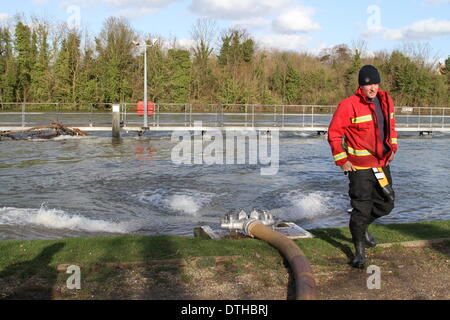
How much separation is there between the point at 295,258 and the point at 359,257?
2.47ft

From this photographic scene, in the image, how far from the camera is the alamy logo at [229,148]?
65.7 feet

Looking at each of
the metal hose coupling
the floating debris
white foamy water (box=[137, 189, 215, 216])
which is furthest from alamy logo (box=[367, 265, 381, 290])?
the floating debris

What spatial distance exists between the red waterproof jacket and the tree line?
5539 cm

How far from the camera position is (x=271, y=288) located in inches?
189

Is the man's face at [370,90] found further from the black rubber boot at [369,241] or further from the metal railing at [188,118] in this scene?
the metal railing at [188,118]

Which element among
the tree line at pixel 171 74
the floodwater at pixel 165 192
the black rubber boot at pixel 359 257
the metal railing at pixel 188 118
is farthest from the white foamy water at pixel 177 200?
the tree line at pixel 171 74

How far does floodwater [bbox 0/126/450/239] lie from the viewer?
9.77 metres

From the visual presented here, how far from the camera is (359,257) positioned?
18.2 feet

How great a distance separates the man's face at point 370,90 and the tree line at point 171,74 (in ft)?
182

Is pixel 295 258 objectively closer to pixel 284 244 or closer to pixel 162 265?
pixel 284 244

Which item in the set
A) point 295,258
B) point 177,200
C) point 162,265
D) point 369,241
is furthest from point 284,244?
point 177,200
